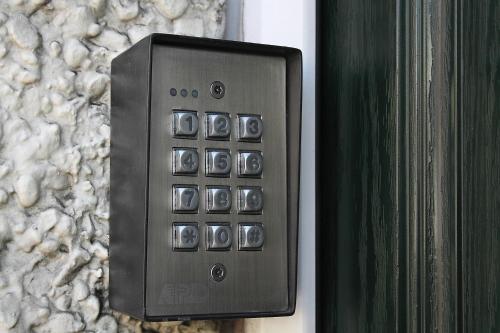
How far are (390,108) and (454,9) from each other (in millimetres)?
128

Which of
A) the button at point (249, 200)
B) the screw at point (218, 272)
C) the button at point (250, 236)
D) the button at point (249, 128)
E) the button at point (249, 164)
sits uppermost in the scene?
the button at point (249, 128)

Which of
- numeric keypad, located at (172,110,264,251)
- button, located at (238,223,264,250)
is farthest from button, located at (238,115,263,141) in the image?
button, located at (238,223,264,250)

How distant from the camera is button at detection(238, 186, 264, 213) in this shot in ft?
2.89

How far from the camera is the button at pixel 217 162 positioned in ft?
2.83

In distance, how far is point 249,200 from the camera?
0.88 metres

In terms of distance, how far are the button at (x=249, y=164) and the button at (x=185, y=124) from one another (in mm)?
63

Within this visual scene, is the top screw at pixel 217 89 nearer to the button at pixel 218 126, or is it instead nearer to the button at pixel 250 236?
the button at pixel 218 126

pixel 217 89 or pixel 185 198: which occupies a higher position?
pixel 217 89

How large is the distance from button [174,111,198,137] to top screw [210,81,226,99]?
39 millimetres

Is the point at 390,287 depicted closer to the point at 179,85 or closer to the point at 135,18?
the point at 179,85

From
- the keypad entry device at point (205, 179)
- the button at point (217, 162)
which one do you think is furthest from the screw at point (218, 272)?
the button at point (217, 162)

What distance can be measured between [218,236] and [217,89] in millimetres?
168

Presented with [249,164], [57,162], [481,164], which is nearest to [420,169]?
[481,164]

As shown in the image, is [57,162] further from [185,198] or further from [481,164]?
[481,164]
